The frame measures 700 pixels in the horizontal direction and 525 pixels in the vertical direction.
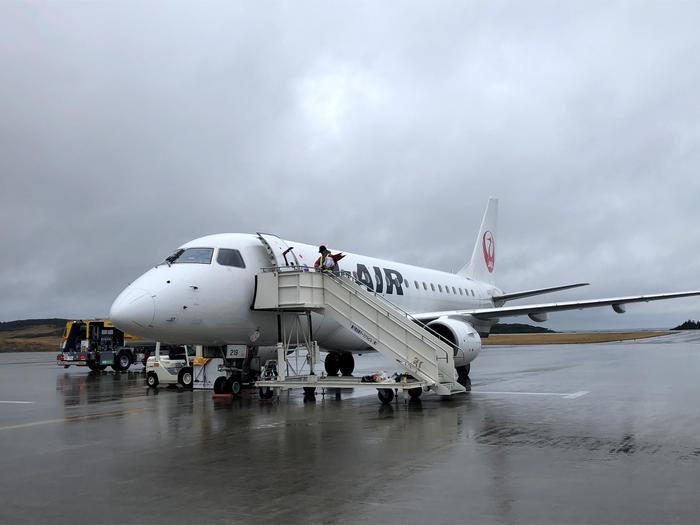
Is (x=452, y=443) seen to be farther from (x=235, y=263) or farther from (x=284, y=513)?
(x=235, y=263)

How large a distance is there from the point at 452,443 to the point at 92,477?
4828 millimetres

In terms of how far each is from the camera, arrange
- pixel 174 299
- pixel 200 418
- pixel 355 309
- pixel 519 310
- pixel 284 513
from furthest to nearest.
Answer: pixel 519 310, pixel 355 309, pixel 174 299, pixel 200 418, pixel 284 513

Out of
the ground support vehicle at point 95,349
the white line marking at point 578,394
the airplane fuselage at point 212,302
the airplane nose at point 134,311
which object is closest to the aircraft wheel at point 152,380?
the airplane fuselage at point 212,302

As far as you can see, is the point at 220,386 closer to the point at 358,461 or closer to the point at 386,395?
the point at 386,395

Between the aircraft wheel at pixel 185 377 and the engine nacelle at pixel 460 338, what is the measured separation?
8.24 metres

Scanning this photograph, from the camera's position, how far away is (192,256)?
51.7 feet

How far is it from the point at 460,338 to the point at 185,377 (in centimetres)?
926

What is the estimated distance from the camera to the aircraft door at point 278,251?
16.8 metres

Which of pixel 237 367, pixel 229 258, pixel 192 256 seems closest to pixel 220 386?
pixel 237 367

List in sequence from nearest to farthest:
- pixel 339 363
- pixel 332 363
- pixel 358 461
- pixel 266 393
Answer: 1. pixel 358 461
2. pixel 266 393
3. pixel 332 363
4. pixel 339 363

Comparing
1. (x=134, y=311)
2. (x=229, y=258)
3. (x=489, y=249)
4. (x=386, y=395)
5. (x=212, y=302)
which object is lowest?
(x=386, y=395)

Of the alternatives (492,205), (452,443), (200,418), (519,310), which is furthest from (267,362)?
(492,205)

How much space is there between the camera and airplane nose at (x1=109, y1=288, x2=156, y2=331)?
13.9m

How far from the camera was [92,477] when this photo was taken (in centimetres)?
712
